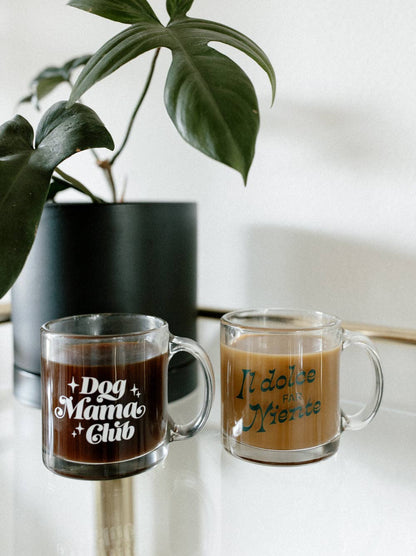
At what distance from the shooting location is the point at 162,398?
20.6 inches

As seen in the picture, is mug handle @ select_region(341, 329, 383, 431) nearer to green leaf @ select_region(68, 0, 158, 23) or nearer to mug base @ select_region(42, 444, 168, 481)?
mug base @ select_region(42, 444, 168, 481)

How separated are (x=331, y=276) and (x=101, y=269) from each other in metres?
0.31

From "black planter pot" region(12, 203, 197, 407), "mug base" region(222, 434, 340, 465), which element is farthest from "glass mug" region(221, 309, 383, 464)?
"black planter pot" region(12, 203, 197, 407)

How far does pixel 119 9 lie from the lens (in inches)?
19.9

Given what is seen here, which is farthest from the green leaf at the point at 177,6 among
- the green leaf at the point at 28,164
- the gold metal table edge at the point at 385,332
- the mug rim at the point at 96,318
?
the gold metal table edge at the point at 385,332

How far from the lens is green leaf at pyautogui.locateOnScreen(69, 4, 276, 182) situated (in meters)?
0.37

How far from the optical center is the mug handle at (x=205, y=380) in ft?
1.78

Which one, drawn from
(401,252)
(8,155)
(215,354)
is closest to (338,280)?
(401,252)

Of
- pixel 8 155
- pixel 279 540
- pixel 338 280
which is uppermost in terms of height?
pixel 8 155

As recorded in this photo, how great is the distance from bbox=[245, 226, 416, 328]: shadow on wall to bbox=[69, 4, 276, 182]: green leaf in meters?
0.32

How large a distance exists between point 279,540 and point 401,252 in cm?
39

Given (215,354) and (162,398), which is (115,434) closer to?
(162,398)

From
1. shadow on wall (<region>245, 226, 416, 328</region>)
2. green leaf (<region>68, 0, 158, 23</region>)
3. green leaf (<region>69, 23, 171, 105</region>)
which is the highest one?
green leaf (<region>68, 0, 158, 23</region>)

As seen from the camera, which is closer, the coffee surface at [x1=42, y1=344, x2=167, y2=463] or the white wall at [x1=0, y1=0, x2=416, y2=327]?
the coffee surface at [x1=42, y1=344, x2=167, y2=463]
